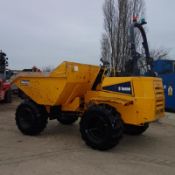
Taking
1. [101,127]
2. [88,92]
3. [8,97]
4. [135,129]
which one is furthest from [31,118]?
[8,97]

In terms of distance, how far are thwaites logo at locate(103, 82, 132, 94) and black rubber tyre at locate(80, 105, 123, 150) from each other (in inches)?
17.1

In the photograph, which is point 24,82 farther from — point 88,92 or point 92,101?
point 92,101

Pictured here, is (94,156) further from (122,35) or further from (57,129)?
(122,35)

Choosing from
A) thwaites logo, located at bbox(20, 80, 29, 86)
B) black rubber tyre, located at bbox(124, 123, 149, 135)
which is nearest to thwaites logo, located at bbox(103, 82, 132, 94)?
black rubber tyre, located at bbox(124, 123, 149, 135)

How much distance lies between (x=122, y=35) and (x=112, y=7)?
113 inches

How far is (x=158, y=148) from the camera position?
6.84 meters

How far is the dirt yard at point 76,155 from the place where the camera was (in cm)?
529

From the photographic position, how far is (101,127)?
6.57m

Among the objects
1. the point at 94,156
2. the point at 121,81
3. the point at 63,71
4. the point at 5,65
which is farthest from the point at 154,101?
the point at 5,65

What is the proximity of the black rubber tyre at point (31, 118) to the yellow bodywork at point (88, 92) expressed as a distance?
0.56ft

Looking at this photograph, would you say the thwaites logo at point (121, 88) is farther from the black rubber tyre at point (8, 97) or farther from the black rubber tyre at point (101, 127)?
the black rubber tyre at point (8, 97)

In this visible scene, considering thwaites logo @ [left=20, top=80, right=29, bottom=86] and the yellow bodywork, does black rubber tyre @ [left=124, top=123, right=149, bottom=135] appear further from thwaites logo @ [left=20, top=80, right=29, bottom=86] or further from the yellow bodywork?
thwaites logo @ [left=20, top=80, right=29, bottom=86]

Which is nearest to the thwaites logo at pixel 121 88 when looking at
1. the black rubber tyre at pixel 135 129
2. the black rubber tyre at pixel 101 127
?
the black rubber tyre at pixel 101 127

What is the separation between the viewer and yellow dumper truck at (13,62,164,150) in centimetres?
639
